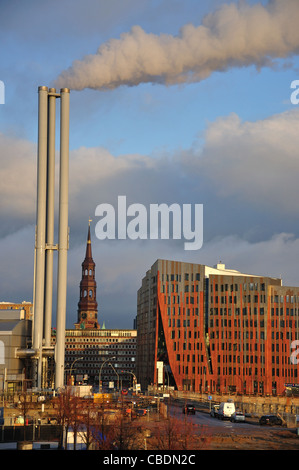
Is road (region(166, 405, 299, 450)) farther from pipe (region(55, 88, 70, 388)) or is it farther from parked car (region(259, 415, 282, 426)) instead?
pipe (region(55, 88, 70, 388))

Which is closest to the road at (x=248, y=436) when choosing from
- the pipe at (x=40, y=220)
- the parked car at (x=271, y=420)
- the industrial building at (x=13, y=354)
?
the parked car at (x=271, y=420)

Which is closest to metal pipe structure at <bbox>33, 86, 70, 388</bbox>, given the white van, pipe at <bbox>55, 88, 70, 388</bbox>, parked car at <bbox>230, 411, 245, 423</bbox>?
pipe at <bbox>55, 88, 70, 388</bbox>

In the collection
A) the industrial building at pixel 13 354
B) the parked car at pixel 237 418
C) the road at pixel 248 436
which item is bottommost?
the parked car at pixel 237 418

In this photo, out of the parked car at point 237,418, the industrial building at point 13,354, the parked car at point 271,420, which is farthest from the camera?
the industrial building at point 13,354

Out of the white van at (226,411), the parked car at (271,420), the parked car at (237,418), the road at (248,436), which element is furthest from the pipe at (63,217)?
the parked car at (271,420)

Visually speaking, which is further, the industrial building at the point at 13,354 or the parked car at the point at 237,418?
the industrial building at the point at 13,354

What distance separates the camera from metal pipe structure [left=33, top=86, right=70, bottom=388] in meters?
120

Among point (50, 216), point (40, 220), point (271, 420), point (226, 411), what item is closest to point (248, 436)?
point (271, 420)

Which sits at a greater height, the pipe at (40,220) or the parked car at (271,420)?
the pipe at (40,220)

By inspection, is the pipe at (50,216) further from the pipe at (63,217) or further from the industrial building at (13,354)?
the industrial building at (13,354)

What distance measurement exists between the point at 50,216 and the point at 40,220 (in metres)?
3.36

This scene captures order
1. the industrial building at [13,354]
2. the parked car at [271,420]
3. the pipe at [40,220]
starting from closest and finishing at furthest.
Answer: the parked car at [271,420] < the industrial building at [13,354] < the pipe at [40,220]

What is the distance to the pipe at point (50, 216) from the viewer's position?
123m
